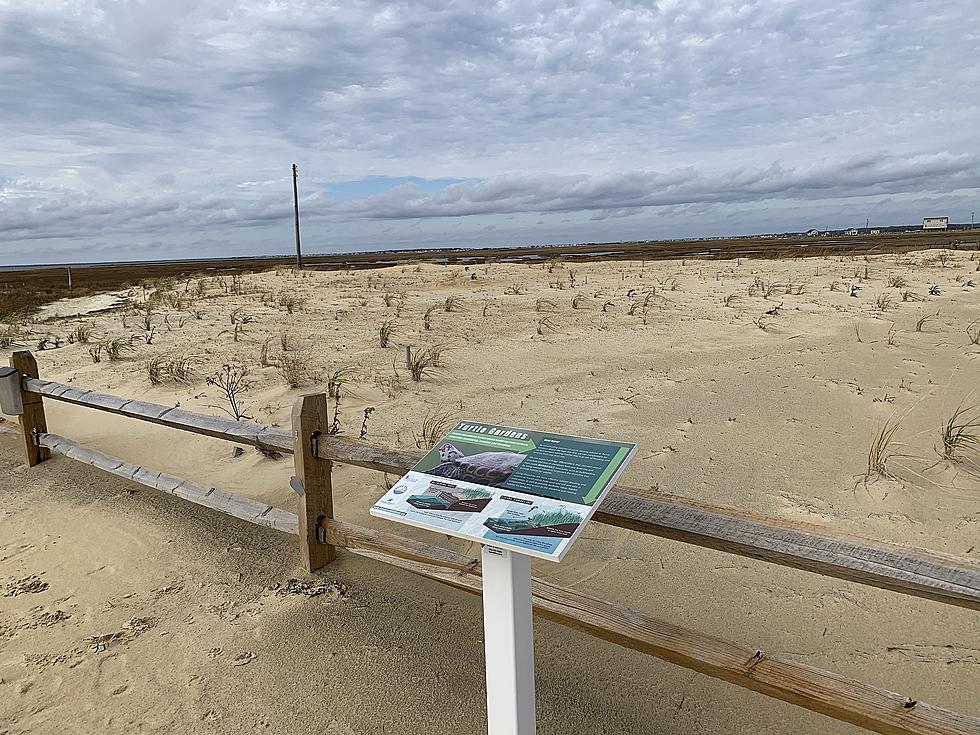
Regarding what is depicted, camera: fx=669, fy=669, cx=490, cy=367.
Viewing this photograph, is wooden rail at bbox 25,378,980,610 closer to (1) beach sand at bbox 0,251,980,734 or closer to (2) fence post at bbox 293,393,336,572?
(1) beach sand at bbox 0,251,980,734

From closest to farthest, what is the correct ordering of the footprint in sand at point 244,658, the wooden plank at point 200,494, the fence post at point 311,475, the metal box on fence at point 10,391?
the footprint in sand at point 244,658 < the fence post at point 311,475 < the wooden plank at point 200,494 < the metal box on fence at point 10,391

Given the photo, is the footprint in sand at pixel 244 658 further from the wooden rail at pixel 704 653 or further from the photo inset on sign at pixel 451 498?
the photo inset on sign at pixel 451 498

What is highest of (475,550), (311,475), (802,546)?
(802,546)

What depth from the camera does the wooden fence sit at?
2.04 meters

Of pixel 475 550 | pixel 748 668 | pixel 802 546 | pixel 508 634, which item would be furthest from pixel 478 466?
pixel 475 550

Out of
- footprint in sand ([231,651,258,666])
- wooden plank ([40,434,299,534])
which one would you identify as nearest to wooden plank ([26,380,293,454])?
wooden plank ([40,434,299,534])

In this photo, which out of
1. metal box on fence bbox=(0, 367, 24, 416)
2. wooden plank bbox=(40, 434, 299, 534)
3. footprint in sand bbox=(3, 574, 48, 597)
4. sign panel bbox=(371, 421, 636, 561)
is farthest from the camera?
metal box on fence bbox=(0, 367, 24, 416)

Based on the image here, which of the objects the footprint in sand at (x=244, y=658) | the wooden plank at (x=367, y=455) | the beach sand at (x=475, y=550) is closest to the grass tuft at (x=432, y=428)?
the beach sand at (x=475, y=550)

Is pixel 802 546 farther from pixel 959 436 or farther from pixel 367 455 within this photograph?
pixel 959 436

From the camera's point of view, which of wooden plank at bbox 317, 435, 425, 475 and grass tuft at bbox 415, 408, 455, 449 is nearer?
wooden plank at bbox 317, 435, 425, 475

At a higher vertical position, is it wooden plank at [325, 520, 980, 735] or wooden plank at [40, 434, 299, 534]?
wooden plank at [325, 520, 980, 735]

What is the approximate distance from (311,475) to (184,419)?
4.77 feet

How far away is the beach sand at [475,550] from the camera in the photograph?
2.98m

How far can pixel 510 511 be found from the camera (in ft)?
6.25
